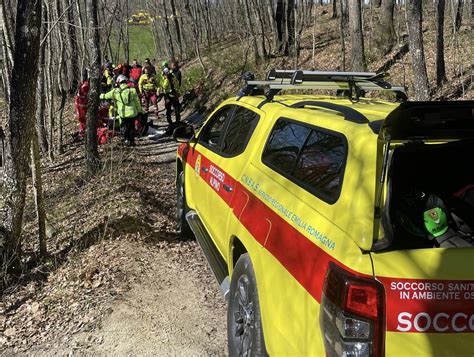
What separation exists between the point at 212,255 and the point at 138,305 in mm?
1015

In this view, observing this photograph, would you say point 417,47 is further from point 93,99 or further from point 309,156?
point 309,156

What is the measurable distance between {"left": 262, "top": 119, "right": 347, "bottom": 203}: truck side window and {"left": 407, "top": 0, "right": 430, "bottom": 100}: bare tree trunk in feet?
28.7

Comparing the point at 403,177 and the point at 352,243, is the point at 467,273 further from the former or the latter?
the point at 403,177

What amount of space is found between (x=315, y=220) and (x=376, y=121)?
691mm

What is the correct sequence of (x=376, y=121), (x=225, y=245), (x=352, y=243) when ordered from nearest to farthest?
1. (x=352, y=243)
2. (x=376, y=121)
3. (x=225, y=245)

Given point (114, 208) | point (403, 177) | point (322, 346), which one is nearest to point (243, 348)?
point (322, 346)

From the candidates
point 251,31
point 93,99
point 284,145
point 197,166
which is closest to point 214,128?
point 197,166

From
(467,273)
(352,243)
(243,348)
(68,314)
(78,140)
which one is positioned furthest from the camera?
(78,140)

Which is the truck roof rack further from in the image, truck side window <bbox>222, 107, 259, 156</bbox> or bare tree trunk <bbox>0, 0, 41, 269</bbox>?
bare tree trunk <bbox>0, 0, 41, 269</bbox>

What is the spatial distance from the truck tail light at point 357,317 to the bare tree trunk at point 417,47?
1025 centimetres

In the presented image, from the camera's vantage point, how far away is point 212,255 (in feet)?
14.0

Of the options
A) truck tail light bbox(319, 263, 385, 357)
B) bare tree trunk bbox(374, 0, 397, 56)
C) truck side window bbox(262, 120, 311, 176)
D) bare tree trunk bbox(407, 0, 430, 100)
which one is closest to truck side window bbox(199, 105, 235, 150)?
truck side window bbox(262, 120, 311, 176)

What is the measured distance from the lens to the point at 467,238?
223 centimetres

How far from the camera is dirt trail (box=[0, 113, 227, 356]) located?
4.08m
